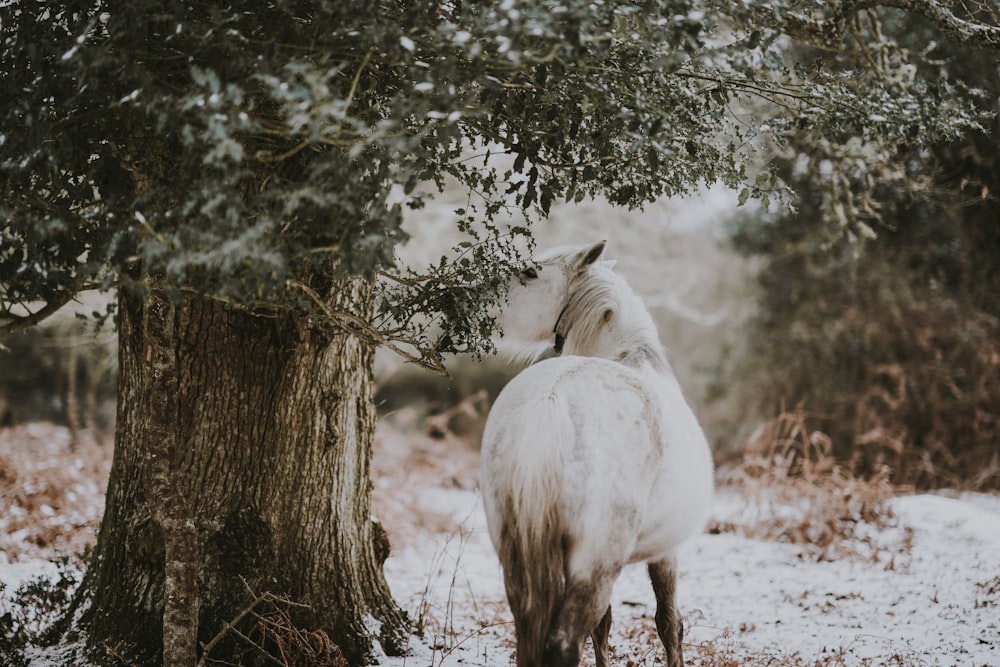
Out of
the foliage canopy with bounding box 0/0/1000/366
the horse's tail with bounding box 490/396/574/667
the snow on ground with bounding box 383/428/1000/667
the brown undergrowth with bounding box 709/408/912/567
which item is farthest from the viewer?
the brown undergrowth with bounding box 709/408/912/567

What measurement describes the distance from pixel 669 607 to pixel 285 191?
2.37m

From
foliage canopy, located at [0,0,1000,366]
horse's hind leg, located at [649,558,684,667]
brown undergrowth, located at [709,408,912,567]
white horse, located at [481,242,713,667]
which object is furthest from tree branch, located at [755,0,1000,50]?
brown undergrowth, located at [709,408,912,567]

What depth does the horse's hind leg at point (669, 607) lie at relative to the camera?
3.28m

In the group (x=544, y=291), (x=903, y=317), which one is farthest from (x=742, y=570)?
(x=903, y=317)

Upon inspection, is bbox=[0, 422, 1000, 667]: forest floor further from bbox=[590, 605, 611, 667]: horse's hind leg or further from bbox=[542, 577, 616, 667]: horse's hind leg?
bbox=[542, 577, 616, 667]: horse's hind leg

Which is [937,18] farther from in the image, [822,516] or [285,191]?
[822,516]

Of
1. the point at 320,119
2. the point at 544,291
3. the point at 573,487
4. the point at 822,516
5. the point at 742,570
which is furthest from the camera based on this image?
the point at 822,516

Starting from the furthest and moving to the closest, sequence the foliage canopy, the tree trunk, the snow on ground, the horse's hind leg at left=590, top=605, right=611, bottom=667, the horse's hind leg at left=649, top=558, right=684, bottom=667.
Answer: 1. the snow on ground
2. the horse's hind leg at left=649, top=558, right=684, bottom=667
3. the horse's hind leg at left=590, top=605, right=611, bottom=667
4. the tree trunk
5. the foliage canopy

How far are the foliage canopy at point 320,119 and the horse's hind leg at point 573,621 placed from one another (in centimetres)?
100

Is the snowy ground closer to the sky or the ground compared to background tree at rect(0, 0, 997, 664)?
closer to the ground

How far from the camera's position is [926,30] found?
8.47m

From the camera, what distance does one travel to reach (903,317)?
9.30 m

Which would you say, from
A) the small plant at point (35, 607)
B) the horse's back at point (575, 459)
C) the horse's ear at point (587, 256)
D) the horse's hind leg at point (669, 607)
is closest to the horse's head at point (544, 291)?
the horse's ear at point (587, 256)

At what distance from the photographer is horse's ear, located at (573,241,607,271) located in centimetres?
332
